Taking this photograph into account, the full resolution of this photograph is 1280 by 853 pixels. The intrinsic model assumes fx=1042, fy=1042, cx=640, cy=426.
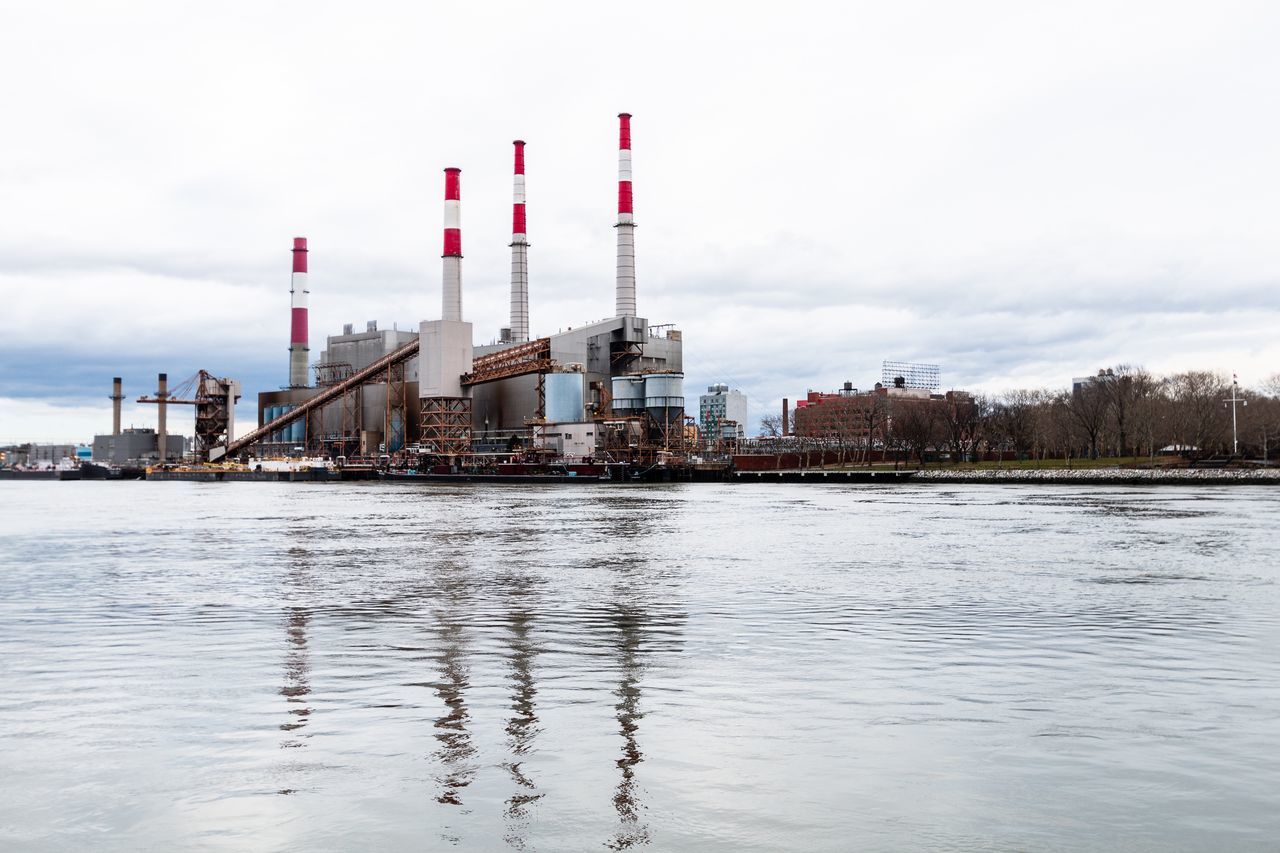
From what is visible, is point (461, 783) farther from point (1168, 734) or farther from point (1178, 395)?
point (1178, 395)

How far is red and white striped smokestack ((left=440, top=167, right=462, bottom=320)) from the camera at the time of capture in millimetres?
108812

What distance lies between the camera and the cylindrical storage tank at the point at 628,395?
10650cm

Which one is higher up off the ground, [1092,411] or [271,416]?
[271,416]

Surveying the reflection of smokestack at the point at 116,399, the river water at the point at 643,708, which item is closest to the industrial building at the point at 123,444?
the reflection of smokestack at the point at 116,399

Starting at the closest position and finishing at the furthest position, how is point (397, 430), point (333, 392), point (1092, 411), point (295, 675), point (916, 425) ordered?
point (295, 675), point (1092, 411), point (916, 425), point (397, 430), point (333, 392)

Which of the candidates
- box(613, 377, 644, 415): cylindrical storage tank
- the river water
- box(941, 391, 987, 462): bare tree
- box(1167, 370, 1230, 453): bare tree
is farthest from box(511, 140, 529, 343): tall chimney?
the river water

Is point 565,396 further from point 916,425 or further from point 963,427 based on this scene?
point 963,427

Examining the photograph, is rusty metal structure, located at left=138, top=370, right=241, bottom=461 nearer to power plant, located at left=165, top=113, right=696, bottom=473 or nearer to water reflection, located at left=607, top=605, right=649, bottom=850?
power plant, located at left=165, top=113, right=696, bottom=473

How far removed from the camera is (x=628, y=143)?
105875 mm

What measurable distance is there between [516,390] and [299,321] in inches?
1449

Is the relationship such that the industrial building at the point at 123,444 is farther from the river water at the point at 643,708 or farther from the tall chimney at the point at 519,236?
the river water at the point at 643,708

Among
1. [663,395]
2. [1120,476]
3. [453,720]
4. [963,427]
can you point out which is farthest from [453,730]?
[963,427]

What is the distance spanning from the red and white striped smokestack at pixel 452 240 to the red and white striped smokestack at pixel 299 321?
3195cm

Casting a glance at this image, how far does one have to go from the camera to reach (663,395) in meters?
105
